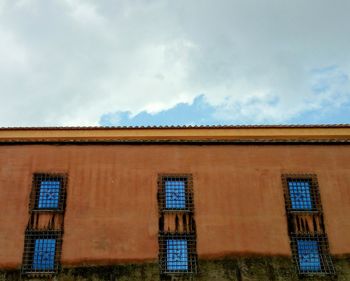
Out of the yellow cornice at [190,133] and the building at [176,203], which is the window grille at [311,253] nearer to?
the building at [176,203]

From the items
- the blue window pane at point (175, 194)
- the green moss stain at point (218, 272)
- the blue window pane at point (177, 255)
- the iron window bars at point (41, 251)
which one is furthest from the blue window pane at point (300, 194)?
the iron window bars at point (41, 251)


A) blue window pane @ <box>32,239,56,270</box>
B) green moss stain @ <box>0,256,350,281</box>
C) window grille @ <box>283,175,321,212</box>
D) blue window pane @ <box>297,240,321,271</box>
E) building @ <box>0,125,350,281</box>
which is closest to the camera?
green moss stain @ <box>0,256,350,281</box>

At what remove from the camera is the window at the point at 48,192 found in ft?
56.4

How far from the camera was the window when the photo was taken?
17.2 m

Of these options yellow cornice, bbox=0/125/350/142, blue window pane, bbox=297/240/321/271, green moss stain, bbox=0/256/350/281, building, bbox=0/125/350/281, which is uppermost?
yellow cornice, bbox=0/125/350/142

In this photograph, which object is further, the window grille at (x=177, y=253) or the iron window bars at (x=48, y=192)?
the iron window bars at (x=48, y=192)

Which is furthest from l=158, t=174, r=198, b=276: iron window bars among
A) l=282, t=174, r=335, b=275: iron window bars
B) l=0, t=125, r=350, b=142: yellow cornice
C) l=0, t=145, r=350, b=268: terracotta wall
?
l=282, t=174, r=335, b=275: iron window bars

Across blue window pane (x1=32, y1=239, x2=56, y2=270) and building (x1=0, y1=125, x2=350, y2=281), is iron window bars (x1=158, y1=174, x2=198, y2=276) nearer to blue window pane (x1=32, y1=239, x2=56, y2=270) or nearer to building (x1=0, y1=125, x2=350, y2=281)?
building (x1=0, y1=125, x2=350, y2=281)

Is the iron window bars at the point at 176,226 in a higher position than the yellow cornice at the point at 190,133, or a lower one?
lower

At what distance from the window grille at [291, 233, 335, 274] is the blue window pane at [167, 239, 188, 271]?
382cm

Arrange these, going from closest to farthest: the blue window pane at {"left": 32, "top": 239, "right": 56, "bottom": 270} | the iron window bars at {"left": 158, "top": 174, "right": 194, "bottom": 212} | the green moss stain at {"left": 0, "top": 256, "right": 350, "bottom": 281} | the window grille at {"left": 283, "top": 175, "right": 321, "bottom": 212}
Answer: the green moss stain at {"left": 0, "top": 256, "right": 350, "bottom": 281}, the blue window pane at {"left": 32, "top": 239, "right": 56, "bottom": 270}, the iron window bars at {"left": 158, "top": 174, "right": 194, "bottom": 212}, the window grille at {"left": 283, "top": 175, "right": 321, "bottom": 212}

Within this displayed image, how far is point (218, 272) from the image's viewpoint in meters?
16.4

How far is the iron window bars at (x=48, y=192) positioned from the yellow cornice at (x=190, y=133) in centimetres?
170

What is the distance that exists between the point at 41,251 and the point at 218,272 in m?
6.18
